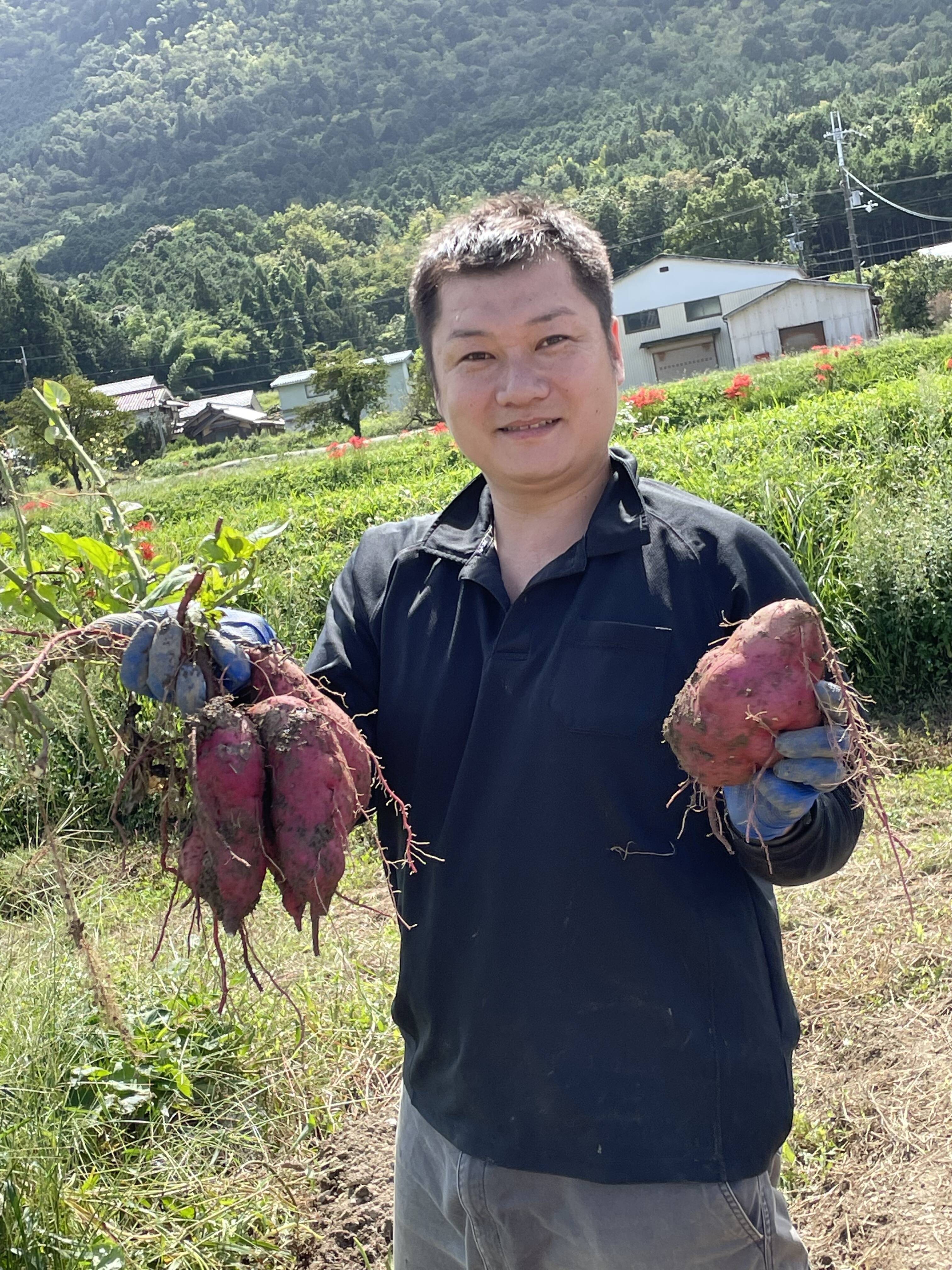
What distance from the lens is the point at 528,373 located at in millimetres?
1389

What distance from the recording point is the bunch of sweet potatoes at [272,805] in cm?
137

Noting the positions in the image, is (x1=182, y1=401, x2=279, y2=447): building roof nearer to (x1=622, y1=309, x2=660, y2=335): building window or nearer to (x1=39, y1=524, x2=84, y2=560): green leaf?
(x1=622, y1=309, x2=660, y2=335): building window

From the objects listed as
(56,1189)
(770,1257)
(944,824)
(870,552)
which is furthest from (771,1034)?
(870,552)

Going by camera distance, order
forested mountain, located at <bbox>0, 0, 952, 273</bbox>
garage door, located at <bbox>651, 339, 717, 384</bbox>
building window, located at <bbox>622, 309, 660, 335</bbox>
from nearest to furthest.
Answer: garage door, located at <bbox>651, 339, 717, 384</bbox>, building window, located at <bbox>622, 309, 660, 335</bbox>, forested mountain, located at <bbox>0, 0, 952, 273</bbox>

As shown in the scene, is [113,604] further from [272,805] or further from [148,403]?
[148,403]

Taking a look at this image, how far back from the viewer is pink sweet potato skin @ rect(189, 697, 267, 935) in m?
1.36

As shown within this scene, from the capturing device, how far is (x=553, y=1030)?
1278mm

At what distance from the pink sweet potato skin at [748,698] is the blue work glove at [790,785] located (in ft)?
0.09

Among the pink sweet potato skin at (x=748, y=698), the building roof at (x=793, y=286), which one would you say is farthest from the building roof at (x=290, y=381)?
the pink sweet potato skin at (x=748, y=698)

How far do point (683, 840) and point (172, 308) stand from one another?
281 ft

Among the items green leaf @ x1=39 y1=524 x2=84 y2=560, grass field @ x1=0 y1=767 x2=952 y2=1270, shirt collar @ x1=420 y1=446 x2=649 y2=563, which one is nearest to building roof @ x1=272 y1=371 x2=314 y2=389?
grass field @ x1=0 y1=767 x2=952 y2=1270

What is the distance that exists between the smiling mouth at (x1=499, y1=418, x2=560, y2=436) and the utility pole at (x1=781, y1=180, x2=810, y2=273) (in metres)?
64.5

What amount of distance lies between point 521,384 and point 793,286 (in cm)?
4471

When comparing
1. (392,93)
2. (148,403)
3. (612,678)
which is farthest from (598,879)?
(392,93)
